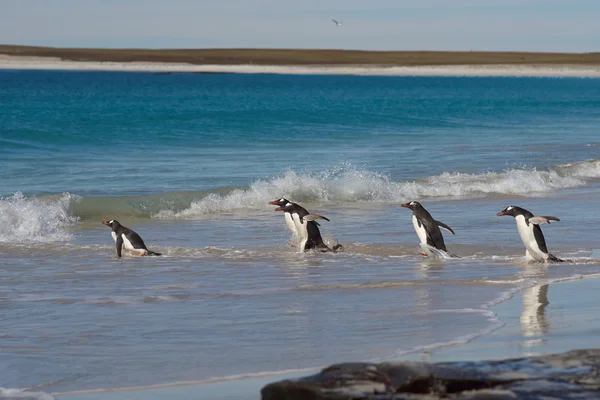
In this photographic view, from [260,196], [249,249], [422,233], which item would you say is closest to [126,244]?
[249,249]

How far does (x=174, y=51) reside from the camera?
542 feet

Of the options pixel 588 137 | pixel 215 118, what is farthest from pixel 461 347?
pixel 215 118

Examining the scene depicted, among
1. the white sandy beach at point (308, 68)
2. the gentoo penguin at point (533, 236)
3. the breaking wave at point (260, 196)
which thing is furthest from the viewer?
the white sandy beach at point (308, 68)

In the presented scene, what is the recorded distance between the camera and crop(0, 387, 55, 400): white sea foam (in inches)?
216

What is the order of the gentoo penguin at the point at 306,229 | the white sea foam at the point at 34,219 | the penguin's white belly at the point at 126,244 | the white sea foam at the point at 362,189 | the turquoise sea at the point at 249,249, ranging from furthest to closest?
the white sea foam at the point at 362,189
the white sea foam at the point at 34,219
the gentoo penguin at the point at 306,229
the penguin's white belly at the point at 126,244
the turquoise sea at the point at 249,249

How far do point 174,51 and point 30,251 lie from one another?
511 feet

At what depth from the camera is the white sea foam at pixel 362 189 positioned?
16891 millimetres

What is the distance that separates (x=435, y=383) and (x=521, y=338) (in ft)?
7.53

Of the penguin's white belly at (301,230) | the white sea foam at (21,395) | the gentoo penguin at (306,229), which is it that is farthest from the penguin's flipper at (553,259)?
the white sea foam at (21,395)

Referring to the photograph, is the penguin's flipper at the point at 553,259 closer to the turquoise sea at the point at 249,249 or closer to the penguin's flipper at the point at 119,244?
the turquoise sea at the point at 249,249

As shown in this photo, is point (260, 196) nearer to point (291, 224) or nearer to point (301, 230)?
point (291, 224)

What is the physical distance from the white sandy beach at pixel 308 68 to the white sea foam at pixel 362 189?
113 m

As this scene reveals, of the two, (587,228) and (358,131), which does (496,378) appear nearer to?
(587,228)

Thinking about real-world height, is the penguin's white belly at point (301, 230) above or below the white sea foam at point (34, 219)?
above
